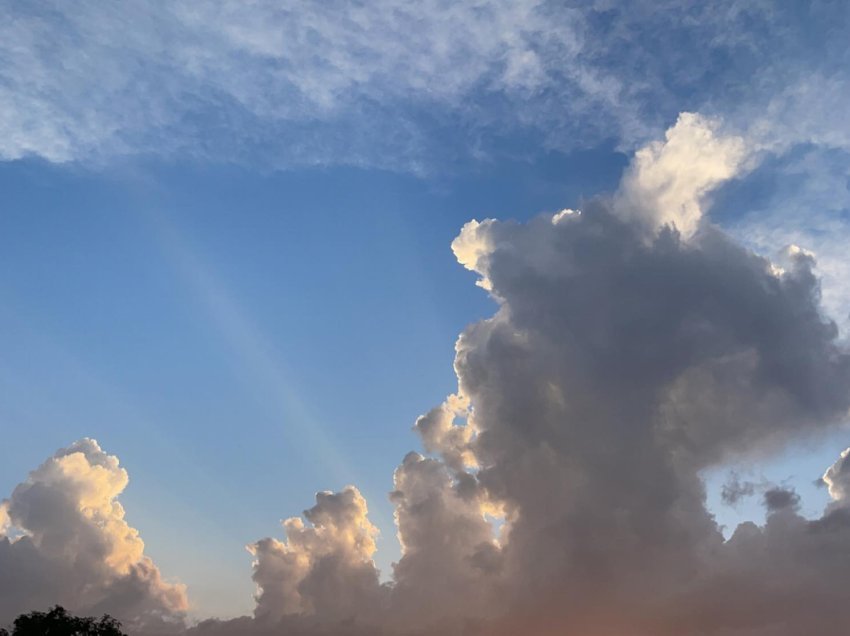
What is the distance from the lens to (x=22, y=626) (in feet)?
545

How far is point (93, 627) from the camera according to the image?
554 ft

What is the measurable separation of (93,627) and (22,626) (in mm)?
12545
